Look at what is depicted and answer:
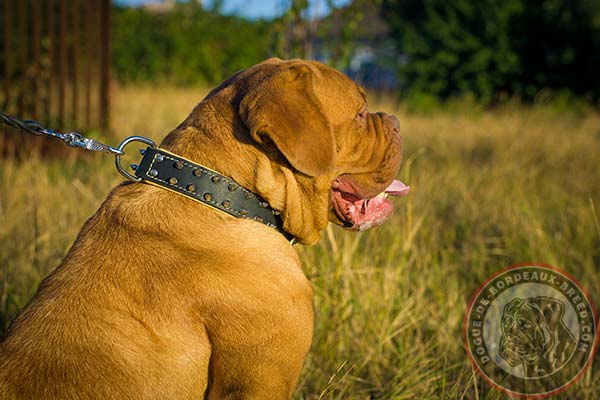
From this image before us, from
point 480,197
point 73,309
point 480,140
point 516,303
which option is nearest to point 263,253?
point 73,309

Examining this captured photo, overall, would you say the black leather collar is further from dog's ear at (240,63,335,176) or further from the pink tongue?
the pink tongue

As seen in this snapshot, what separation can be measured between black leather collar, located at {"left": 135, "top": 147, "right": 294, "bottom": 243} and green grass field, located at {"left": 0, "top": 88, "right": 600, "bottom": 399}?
991 millimetres

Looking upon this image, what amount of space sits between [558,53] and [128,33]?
38.8ft

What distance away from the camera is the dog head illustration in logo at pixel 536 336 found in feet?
11.0

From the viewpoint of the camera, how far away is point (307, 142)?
2.33 metres

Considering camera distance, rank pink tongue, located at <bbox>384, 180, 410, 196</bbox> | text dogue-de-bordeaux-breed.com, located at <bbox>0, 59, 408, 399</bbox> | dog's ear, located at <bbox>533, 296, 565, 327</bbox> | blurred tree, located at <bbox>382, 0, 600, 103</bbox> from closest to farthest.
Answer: text dogue-de-bordeaux-breed.com, located at <bbox>0, 59, 408, 399</bbox> → pink tongue, located at <bbox>384, 180, 410, 196</bbox> → dog's ear, located at <bbox>533, 296, 565, 327</bbox> → blurred tree, located at <bbox>382, 0, 600, 103</bbox>

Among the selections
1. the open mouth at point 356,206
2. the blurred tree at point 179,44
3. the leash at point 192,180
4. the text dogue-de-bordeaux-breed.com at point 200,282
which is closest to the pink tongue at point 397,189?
the open mouth at point 356,206

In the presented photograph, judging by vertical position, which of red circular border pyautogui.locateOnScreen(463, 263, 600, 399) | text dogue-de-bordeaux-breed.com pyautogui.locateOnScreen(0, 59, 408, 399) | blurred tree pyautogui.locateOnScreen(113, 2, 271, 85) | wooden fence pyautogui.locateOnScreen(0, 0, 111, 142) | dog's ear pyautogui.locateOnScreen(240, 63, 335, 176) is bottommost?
red circular border pyautogui.locateOnScreen(463, 263, 600, 399)

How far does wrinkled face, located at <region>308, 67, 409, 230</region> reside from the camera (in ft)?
8.83

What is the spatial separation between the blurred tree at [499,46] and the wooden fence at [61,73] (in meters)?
9.58

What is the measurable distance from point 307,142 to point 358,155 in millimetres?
545

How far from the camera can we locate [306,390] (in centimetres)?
313

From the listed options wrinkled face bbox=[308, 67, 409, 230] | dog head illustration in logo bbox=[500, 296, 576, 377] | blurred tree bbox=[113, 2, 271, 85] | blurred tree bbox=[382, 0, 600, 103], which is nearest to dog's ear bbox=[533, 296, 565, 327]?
dog head illustration in logo bbox=[500, 296, 576, 377]

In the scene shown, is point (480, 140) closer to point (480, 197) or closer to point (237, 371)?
point (480, 197)
